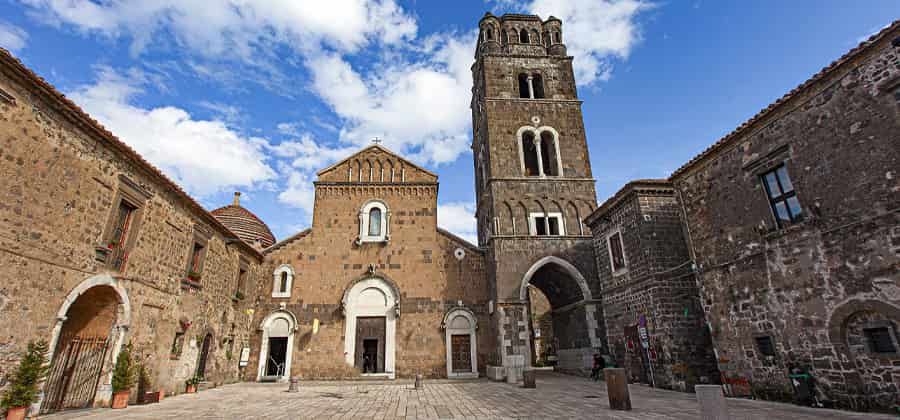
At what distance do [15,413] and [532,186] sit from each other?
781 inches

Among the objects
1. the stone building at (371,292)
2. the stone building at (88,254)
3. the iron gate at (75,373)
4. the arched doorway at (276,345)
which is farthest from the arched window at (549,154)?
the iron gate at (75,373)

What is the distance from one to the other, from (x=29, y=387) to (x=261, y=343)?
11556 millimetres

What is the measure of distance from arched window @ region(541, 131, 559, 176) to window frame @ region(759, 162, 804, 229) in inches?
472

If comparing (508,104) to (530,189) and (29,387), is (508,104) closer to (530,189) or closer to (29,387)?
(530,189)

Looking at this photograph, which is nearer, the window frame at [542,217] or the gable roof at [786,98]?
the gable roof at [786,98]

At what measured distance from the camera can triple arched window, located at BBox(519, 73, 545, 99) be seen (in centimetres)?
2480

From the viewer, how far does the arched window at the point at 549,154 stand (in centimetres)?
2270

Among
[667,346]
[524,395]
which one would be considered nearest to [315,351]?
[524,395]

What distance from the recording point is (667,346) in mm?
13445

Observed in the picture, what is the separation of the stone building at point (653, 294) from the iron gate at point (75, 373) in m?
17.1

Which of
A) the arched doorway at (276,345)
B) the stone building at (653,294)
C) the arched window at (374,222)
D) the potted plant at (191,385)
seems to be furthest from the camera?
the arched window at (374,222)

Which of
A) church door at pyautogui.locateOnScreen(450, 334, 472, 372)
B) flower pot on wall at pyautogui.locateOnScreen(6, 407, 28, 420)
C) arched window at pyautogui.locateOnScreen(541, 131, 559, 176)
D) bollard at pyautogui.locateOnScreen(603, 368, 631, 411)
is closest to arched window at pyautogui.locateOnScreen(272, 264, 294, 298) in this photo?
church door at pyautogui.locateOnScreen(450, 334, 472, 372)

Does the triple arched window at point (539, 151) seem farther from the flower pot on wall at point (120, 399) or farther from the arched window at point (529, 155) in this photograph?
the flower pot on wall at point (120, 399)

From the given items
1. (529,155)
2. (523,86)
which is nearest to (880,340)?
(529,155)
